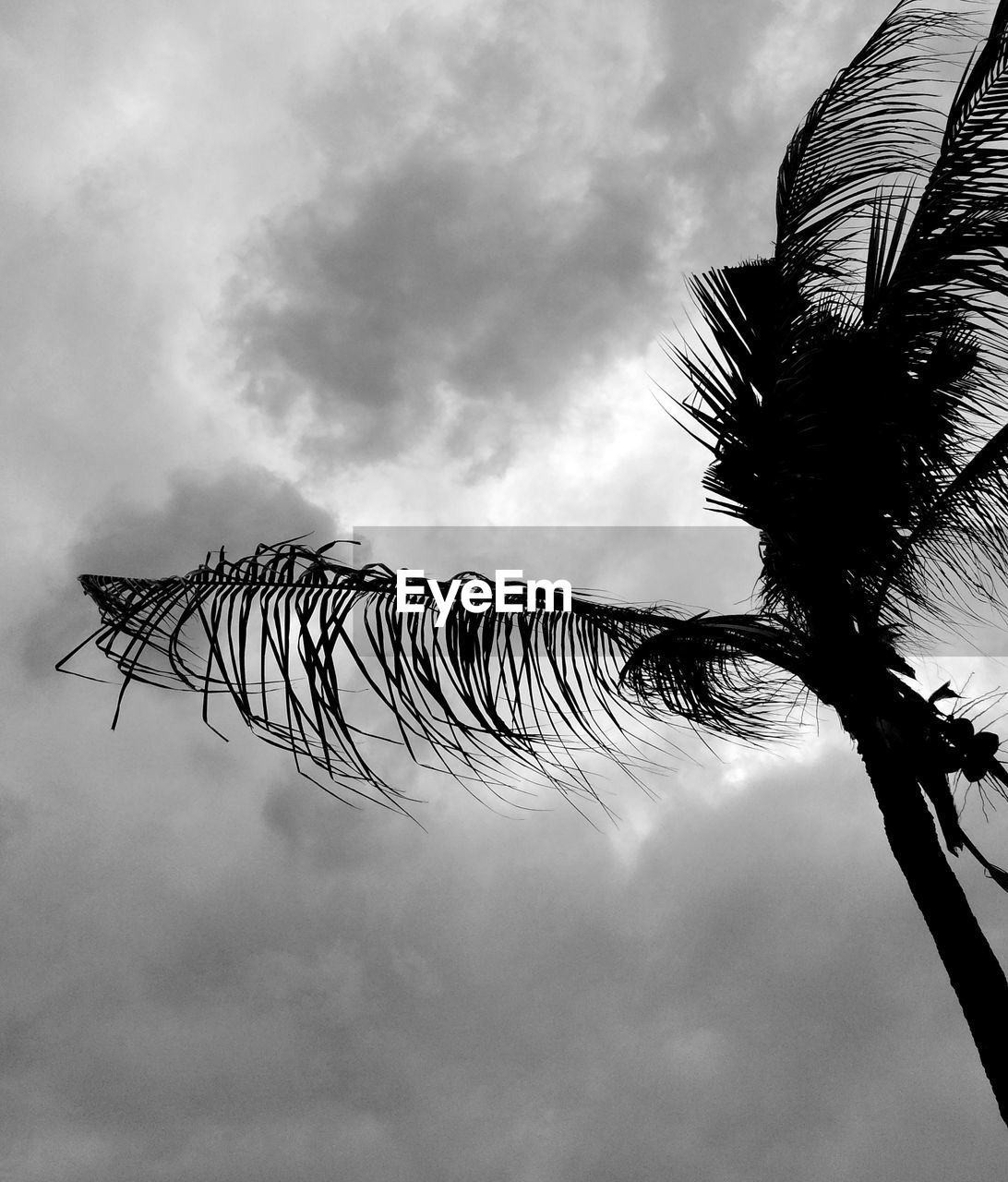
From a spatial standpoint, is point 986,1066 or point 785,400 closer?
point 986,1066

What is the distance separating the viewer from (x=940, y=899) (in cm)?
397

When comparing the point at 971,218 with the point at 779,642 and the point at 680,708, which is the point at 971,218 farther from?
the point at 680,708

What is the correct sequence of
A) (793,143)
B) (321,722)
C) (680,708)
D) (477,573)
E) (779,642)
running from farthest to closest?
1. (680,708)
2. (793,143)
3. (779,642)
4. (477,573)
5. (321,722)

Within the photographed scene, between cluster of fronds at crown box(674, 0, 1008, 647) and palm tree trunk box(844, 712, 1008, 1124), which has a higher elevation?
cluster of fronds at crown box(674, 0, 1008, 647)

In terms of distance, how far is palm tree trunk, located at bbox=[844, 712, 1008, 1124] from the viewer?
3.78 meters

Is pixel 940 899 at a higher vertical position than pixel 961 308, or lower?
lower

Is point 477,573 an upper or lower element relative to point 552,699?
upper

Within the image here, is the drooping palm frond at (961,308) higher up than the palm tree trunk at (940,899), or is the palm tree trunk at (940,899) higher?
the drooping palm frond at (961,308)

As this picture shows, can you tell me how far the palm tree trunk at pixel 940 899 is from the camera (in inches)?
149

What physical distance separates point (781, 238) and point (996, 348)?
125 centimetres

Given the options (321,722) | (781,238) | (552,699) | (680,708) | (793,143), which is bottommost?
(321,722)

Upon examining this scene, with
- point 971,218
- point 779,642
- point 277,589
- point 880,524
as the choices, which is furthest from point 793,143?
point 277,589

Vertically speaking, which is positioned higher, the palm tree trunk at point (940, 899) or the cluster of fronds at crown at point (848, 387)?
the cluster of fronds at crown at point (848, 387)

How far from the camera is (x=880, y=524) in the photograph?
4.68 m
